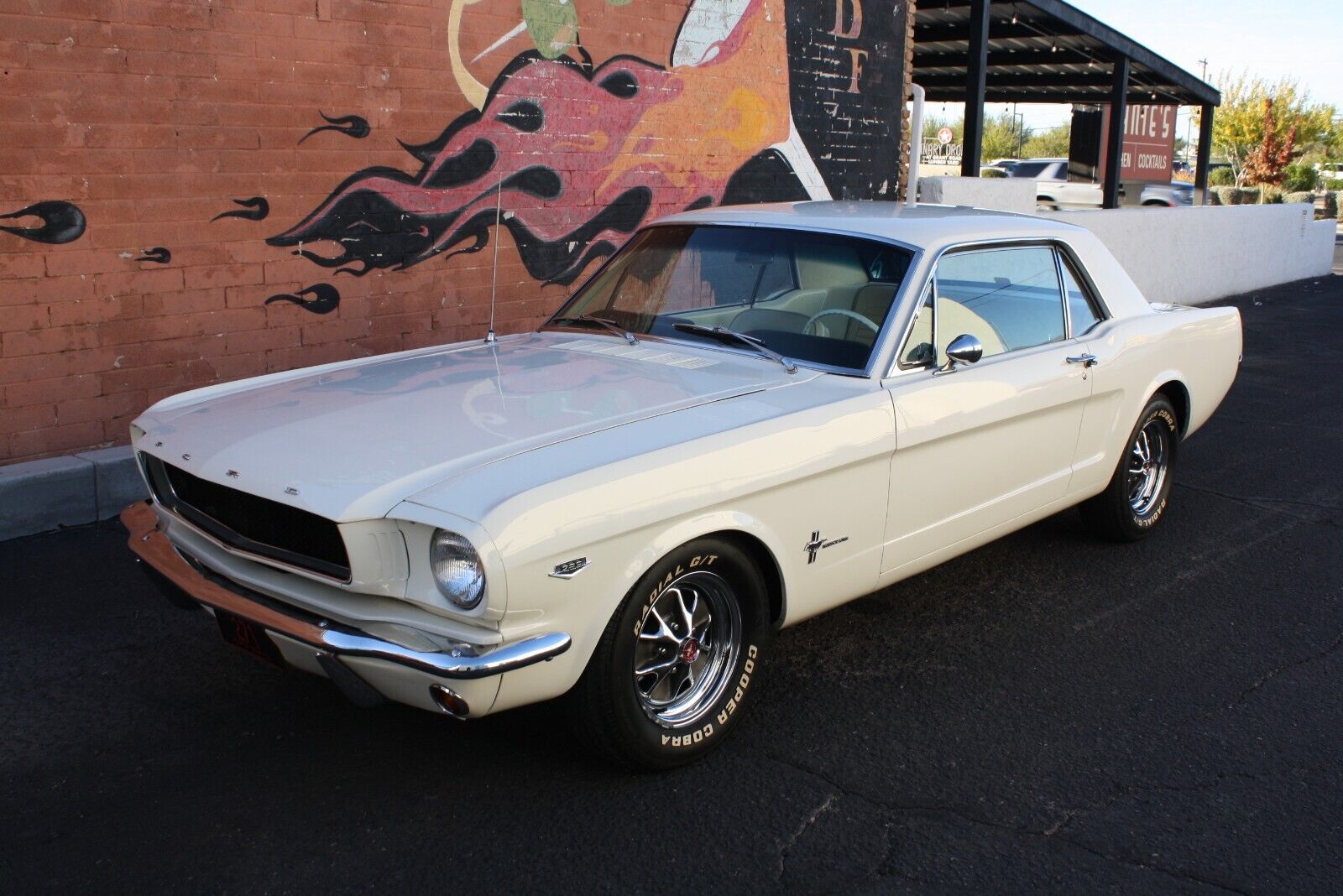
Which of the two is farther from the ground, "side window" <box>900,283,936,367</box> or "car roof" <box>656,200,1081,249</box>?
"car roof" <box>656,200,1081,249</box>

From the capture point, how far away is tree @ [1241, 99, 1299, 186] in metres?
39.3

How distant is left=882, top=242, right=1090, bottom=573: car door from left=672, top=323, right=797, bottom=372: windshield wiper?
38cm

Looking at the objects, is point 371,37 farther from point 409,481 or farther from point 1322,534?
point 1322,534

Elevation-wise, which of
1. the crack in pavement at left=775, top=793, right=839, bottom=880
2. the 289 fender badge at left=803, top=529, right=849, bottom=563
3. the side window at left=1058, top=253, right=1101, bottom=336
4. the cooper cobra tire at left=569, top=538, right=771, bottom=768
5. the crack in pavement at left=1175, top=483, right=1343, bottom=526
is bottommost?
the crack in pavement at left=775, top=793, right=839, bottom=880

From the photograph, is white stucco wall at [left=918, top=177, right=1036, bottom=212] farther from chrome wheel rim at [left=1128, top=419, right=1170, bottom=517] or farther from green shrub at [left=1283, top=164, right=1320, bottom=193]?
green shrub at [left=1283, top=164, right=1320, bottom=193]

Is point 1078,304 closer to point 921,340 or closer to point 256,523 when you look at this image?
point 921,340

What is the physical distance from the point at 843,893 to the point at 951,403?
187cm

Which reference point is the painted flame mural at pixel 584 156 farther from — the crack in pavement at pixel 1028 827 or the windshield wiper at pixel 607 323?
the crack in pavement at pixel 1028 827

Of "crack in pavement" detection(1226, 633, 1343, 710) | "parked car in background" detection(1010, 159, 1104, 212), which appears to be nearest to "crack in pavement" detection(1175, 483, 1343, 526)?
"crack in pavement" detection(1226, 633, 1343, 710)

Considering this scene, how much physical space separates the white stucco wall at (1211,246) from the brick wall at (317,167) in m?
5.43

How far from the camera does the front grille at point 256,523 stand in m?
3.17

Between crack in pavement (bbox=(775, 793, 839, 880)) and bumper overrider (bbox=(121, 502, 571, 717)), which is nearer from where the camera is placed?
bumper overrider (bbox=(121, 502, 571, 717))

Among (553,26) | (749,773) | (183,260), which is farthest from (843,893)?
(553,26)

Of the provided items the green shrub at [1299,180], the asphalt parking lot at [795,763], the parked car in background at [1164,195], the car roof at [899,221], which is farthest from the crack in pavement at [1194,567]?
the green shrub at [1299,180]
